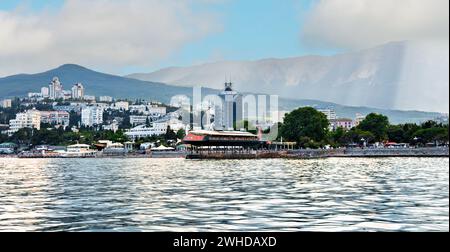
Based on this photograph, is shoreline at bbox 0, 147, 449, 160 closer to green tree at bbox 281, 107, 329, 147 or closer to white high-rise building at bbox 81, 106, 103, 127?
green tree at bbox 281, 107, 329, 147

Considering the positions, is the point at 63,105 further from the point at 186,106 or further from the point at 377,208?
the point at 377,208

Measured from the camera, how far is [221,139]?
63531mm

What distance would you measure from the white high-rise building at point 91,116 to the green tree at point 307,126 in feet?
202

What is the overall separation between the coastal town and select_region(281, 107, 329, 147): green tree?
10 cm

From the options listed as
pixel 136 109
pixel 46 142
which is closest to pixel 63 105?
pixel 136 109

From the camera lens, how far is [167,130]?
9544 centimetres

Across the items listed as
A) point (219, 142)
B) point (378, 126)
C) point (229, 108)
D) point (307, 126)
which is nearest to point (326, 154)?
point (219, 142)

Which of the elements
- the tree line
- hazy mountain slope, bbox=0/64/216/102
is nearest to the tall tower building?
the tree line

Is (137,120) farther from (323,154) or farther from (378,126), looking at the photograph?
(323,154)

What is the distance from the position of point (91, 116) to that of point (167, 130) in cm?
3947

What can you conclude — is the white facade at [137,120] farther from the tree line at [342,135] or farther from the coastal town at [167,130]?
the tree line at [342,135]

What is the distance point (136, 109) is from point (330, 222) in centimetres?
13759

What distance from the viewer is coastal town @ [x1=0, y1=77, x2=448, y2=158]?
222 ft

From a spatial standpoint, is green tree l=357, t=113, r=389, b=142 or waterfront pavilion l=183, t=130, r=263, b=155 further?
green tree l=357, t=113, r=389, b=142
